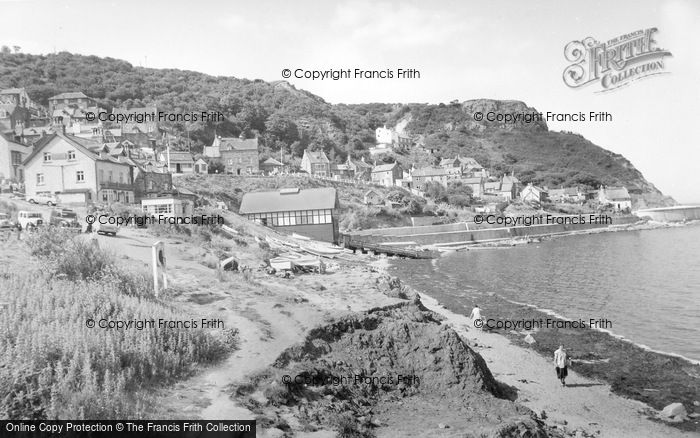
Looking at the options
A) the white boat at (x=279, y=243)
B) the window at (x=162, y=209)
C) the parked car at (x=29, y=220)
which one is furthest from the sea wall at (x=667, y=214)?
the parked car at (x=29, y=220)

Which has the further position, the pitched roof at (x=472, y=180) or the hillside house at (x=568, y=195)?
the hillside house at (x=568, y=195)

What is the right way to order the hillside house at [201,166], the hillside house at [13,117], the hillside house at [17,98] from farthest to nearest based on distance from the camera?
the hillside house at [17,98] → the hillside house at [13,117] → the hillside house at [201,166]

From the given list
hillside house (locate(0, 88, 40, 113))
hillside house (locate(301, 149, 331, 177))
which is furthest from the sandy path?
hillside house (locate(0, 88, 40, 113))

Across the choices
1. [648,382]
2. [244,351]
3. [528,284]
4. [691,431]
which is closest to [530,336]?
[648,382]

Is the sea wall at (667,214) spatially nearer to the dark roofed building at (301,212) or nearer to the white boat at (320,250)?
the dark roofed building at (301,212)

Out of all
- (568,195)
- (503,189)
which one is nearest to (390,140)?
(503,189)

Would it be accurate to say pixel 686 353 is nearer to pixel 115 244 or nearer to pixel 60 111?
pixel 115 244

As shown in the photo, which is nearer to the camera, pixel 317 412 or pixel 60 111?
pixel 317 412
